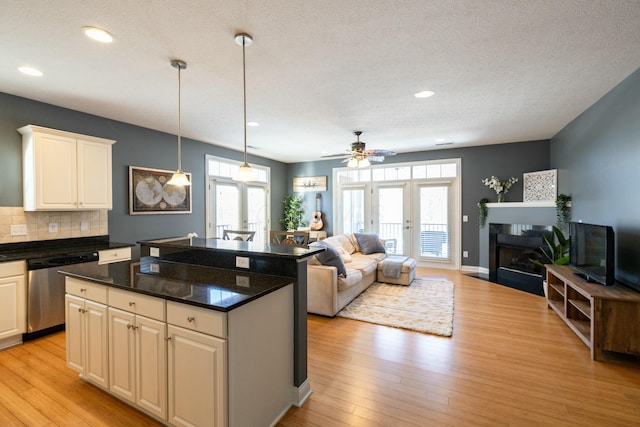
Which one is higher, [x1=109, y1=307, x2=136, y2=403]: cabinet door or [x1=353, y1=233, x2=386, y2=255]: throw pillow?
[x1=353, y1=233, x2=386, y2=255]: throw pillow

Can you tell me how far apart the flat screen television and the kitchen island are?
9.98 ft

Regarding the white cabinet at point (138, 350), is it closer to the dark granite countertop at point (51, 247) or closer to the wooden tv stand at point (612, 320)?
the dark granite countertop at point (51, 247)

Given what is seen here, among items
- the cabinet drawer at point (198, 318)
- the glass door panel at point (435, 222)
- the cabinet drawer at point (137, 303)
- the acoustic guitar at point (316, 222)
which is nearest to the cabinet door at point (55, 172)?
the cabinet drawer at point (137, 303)

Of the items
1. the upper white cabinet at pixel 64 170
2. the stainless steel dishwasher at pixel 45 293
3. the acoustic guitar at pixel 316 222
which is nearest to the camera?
→ the stainless steel dishwasher at pixel 45 293

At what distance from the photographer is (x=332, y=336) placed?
3166mm

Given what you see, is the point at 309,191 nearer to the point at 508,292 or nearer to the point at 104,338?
the point at 508,292

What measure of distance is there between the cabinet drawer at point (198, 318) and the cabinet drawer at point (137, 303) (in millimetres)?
91

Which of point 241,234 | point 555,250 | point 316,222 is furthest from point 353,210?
point 555,250

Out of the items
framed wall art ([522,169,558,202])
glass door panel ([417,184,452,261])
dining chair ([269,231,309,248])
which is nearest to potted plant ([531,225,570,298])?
framed wall art ([522,169,558,202])

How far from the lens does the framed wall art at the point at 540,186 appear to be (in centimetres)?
506

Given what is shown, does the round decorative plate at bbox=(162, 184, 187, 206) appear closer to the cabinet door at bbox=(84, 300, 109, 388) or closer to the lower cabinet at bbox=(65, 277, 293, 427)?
the lower cabinet at bbox=(65, 277, 293, 427)

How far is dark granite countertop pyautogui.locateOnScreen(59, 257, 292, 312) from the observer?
1.63m

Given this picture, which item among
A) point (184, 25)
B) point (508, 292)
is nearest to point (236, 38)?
point (184, 25)

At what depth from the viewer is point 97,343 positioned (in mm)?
2100
